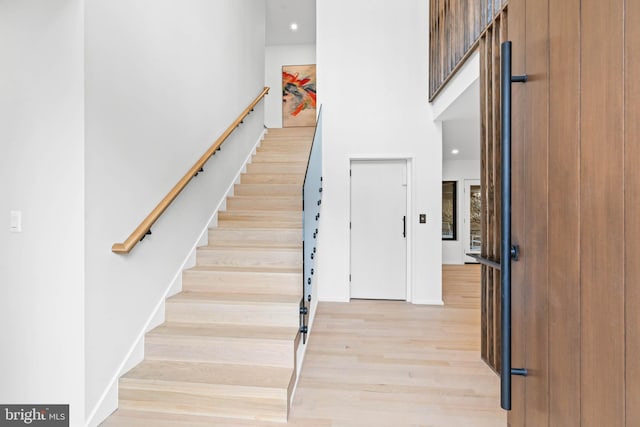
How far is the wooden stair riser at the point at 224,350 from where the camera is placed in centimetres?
224

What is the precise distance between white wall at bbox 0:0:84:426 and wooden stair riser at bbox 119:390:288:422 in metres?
0.29

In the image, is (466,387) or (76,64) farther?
(466,387)

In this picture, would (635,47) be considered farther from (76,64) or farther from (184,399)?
(184,399)

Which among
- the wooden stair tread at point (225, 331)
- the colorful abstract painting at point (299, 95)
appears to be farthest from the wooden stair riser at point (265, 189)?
the colorful abstract painting at point (299, 95)

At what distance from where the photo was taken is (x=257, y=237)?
3395 millimetres

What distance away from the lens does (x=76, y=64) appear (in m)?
1.84

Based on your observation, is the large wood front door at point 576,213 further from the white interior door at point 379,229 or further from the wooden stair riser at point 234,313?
the white interior door at point 379,229

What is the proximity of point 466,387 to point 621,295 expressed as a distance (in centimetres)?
208

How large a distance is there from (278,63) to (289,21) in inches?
40.2

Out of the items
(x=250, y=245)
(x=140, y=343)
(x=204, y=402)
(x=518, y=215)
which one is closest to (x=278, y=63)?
(x=250, y=245)

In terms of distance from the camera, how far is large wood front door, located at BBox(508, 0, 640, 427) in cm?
59

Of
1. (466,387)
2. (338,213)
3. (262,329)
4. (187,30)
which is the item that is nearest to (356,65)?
(338,213)

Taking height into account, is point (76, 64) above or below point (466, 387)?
above
